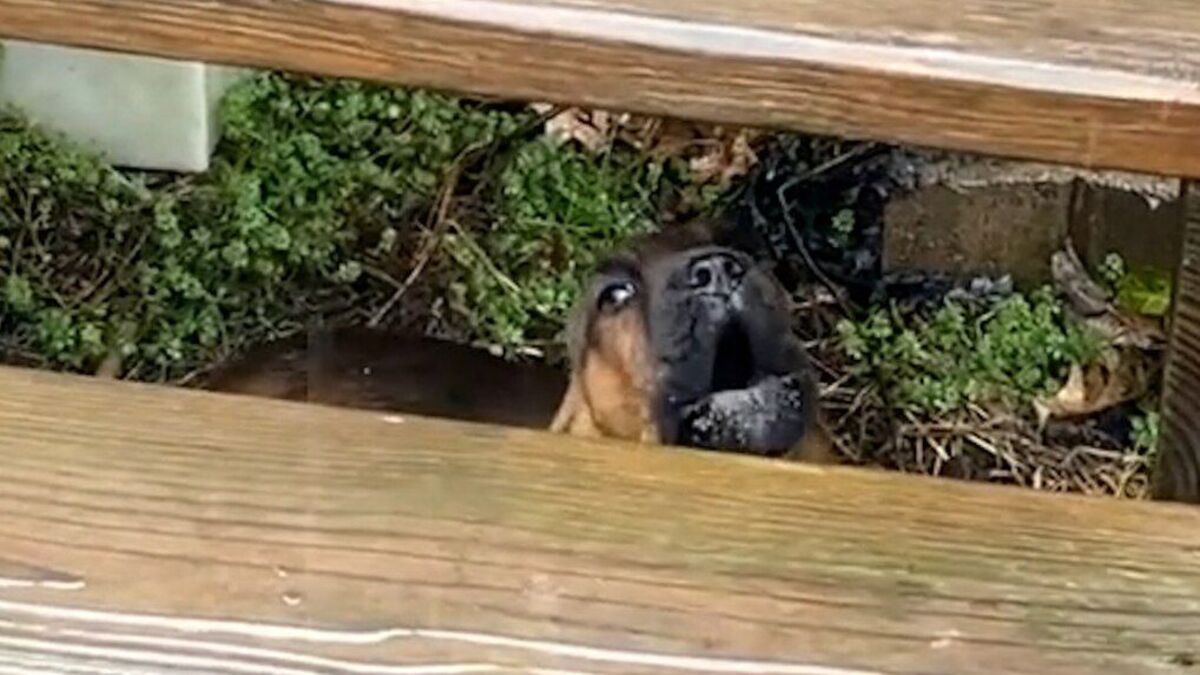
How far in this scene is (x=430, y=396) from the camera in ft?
11.2

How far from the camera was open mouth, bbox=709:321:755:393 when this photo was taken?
2559 mm

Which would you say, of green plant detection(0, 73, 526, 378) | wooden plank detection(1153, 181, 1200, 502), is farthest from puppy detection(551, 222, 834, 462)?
wooden plank detection(1153, 181, 1200, 502)

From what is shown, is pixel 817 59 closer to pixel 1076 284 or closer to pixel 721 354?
pixel 721 354

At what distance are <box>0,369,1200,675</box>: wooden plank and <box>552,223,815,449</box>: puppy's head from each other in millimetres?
1495

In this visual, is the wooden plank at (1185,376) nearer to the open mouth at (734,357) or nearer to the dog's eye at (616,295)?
the open mouth at (734,357)

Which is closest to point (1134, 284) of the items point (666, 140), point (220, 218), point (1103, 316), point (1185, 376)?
point (1103, 316)

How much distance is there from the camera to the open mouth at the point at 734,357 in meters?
2.56

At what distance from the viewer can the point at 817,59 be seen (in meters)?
1.03

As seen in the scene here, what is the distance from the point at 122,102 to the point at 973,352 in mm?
1334

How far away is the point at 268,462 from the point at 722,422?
149 centimetres

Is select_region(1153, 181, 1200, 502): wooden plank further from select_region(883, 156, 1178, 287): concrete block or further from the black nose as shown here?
select_region(883, 156, 1178, 287): concrete block

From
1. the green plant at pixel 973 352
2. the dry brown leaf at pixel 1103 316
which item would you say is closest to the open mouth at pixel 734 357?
the green plant at pixel 973 352

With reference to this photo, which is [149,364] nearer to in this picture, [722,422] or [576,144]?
[576,144]

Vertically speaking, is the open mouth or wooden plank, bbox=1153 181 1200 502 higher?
wooden plank, bbox=1153 181 1200 502
